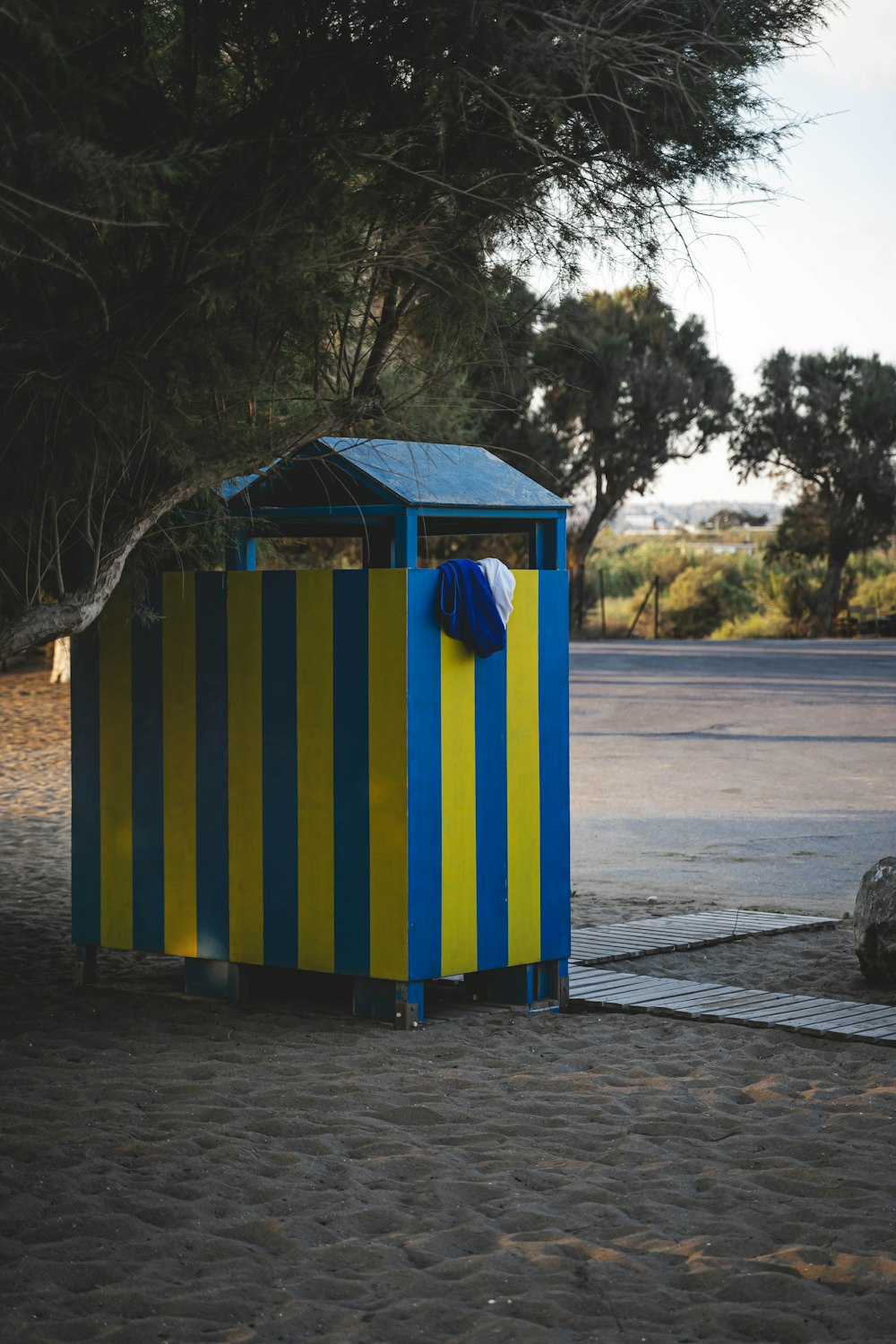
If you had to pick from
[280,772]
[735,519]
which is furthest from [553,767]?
[735,519]

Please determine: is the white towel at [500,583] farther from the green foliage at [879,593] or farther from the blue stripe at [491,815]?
the green foliage at [879,593]

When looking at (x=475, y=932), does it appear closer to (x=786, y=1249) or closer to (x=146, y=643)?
(x=146, y=643)

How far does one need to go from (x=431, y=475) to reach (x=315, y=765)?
4.46 feet

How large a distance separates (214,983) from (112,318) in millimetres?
3085

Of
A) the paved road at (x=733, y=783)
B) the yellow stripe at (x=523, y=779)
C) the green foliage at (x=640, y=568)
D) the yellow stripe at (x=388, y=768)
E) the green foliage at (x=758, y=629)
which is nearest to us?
the yellow stripe at (x=388, y=768)

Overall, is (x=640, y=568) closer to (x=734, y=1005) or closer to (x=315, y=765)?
(x=734, y=1005)

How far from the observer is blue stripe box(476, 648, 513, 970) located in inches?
254

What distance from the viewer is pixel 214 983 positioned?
22.5 feet

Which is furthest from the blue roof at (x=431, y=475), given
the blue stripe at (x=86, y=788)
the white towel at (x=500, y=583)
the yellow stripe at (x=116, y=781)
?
the blue stripe at (x=86, y=788)

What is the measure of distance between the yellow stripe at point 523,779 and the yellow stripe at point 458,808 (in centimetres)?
23

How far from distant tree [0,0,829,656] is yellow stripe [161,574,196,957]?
72cm

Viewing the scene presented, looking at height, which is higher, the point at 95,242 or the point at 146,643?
the point at 95,242

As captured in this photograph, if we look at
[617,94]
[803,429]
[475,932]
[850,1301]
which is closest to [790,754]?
[475,932]

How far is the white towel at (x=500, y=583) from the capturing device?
6.34 metres
